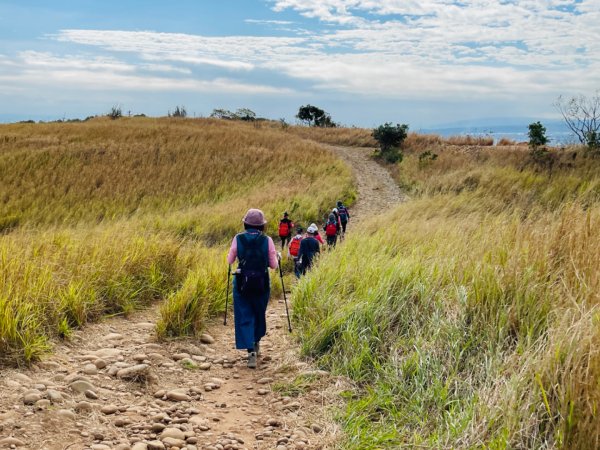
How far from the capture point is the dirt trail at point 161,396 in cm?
384

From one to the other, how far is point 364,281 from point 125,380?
112 inches

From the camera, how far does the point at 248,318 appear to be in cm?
577

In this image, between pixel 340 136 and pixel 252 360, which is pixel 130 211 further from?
pixel 340 136

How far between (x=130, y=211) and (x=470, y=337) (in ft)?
59.1

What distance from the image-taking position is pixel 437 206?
15953mm

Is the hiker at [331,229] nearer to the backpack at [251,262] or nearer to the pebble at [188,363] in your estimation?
the backpack at [251,262]

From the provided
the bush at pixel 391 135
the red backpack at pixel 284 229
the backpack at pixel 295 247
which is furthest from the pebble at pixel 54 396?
the bush at pixel 391 135

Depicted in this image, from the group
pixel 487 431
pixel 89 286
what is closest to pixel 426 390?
pixel 487 431

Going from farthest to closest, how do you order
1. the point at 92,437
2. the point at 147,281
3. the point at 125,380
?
the point at 147,281
the point at 125,380
the point at 92,437

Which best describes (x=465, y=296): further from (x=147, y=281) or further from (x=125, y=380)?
(x=147, y=281)

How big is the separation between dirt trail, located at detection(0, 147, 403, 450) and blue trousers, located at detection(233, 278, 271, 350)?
270mm

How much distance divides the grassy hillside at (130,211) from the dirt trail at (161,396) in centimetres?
38

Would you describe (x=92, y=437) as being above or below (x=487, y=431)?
below

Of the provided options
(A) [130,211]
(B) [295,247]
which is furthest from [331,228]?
(A) [130,211]
